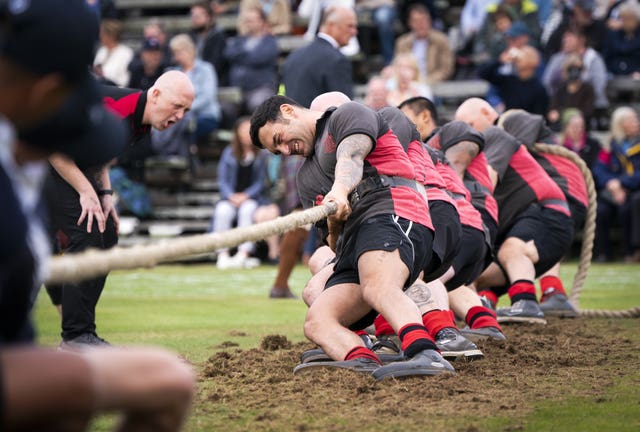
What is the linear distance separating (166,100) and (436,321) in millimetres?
2264

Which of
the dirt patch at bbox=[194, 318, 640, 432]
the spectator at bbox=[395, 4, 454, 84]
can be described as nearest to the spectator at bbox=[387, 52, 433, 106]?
the spectator at bbox=[395, 4, 454, 84]

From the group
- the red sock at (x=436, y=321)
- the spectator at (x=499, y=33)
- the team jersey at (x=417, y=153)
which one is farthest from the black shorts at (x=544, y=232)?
the spectator at (x=499, y=33)

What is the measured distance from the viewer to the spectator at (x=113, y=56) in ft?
62.6

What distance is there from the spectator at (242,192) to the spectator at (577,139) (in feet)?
14.6

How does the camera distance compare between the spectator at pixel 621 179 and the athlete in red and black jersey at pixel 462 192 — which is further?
the spectator at pixel 621 179

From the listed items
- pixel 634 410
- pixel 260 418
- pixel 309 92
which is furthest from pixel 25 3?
pixel 309 92

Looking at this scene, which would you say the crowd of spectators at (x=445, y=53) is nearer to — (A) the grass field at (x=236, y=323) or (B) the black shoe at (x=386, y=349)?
(A) the grass field at (x=236, y=323)

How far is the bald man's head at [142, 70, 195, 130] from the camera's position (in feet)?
23.6

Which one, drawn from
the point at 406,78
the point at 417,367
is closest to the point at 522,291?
the point at 417,367

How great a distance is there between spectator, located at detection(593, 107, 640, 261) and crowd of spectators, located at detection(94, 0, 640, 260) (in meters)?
0.10

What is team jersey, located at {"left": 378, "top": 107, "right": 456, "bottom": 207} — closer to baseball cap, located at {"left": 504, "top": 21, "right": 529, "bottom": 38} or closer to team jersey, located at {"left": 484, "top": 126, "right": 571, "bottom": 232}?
team jersey, located at {"left": 484, "top": 126, "right": 571, "bottom": 232}

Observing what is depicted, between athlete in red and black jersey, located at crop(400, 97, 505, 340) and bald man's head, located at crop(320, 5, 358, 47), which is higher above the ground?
bald man's head, located at crop(320, 5, 358, 47)

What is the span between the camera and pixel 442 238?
22.2 feet

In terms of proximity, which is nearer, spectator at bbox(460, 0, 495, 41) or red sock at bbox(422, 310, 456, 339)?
red sock at bbox(422, 310, 456, 339)
